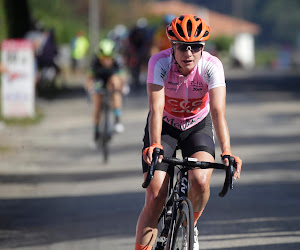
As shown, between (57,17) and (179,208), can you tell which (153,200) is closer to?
(179,208)

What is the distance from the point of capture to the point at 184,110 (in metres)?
6.04

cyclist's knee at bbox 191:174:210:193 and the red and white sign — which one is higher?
cyclist's knee at bbox 191:174:210:193

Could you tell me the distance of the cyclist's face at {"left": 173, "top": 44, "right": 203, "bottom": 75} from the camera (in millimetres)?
5762

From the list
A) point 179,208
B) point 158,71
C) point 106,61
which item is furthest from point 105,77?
point 179,208

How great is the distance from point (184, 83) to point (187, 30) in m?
0.41

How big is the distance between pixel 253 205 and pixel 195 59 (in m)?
3.59

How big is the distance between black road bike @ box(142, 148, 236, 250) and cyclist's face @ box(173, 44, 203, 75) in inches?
28.6

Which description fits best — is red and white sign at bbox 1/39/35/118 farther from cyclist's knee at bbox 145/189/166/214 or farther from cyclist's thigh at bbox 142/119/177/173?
cyclist's knee at bbox 145/189/166/214

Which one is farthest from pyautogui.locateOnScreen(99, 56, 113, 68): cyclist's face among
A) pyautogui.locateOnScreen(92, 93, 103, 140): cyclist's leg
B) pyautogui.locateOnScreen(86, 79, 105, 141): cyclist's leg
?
pyautogui.locateOnScreen(92, 93, 103, 140): cyclist's leg

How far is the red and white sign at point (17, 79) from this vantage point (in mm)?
19438

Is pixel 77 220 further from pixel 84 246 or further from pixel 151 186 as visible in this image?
pixel 151 186

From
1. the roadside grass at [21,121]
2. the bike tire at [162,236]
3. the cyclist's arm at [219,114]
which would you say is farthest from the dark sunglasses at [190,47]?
the roadside grass at [21,121]

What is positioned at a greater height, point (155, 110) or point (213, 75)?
A: point (213, 75)

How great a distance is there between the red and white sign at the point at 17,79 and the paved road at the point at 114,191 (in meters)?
0.74
